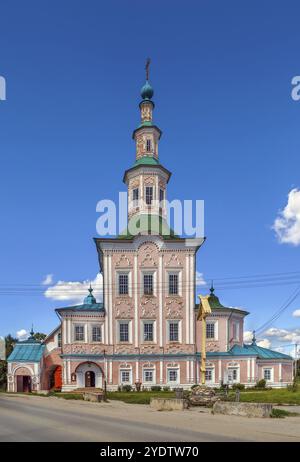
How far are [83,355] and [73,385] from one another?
2.63m

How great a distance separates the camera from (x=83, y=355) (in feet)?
121

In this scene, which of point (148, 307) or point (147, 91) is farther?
point (147, 91)

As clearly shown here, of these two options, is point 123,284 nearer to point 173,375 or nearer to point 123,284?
Answer: point 123,284

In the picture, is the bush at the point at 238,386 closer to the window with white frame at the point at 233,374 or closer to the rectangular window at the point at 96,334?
the window with white frame at the point at 233,374

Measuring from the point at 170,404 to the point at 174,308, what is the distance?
18776mm

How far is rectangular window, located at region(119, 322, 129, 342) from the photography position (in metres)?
37.9

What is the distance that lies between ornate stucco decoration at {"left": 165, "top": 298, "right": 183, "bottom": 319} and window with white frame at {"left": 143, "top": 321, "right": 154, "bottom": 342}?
5.69 ft

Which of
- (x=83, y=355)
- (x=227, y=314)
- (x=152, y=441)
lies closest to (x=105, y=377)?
(x=83, y=355)

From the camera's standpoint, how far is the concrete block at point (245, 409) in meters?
15.6

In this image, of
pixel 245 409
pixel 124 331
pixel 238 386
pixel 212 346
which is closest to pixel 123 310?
pixel 124 331

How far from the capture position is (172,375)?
37.5 meters

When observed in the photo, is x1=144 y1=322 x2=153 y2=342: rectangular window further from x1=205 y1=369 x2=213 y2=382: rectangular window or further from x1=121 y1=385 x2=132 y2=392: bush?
x1=205 y1=369 x2=213 y2=382: rectangular window

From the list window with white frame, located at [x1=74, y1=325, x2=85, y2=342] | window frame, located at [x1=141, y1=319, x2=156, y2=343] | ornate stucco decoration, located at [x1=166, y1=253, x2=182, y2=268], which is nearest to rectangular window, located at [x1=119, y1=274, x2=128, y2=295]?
window frame, located at [x1=141, y1=319, x2=156, y2=343]

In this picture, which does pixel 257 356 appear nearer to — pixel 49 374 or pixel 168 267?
pixel 168 267
